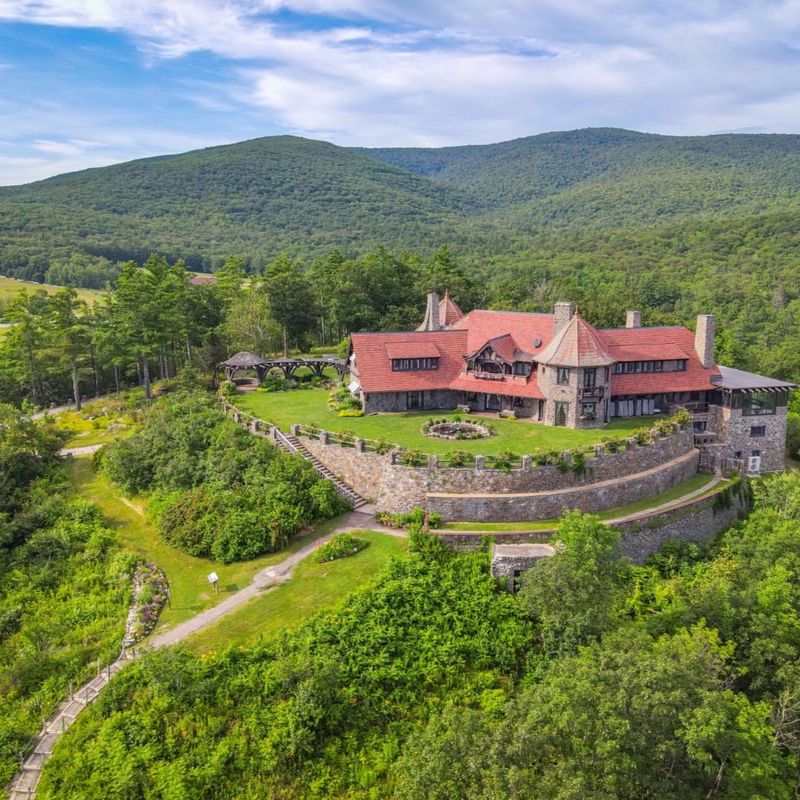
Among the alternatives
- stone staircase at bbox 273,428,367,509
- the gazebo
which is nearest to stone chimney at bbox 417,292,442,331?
the gazebo

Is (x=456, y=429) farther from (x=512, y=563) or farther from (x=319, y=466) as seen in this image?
(x=512, y=563)

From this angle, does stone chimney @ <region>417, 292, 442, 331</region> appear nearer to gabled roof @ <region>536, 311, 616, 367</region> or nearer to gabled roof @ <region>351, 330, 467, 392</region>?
gabled roof @ <region>351, 330, 467, 392</region>

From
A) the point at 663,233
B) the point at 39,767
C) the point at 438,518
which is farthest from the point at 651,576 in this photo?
the point at 663,233

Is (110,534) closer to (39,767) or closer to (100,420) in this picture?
(39,767)

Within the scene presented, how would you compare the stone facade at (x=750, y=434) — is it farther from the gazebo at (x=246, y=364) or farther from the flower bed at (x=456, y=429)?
the gazebo at (x=246, y=364)

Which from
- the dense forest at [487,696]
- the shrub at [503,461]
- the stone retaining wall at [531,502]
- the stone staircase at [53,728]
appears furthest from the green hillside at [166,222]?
the dense forest at [487,696]

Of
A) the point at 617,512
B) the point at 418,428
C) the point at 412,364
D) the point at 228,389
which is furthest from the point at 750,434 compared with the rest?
the point at 228,389
